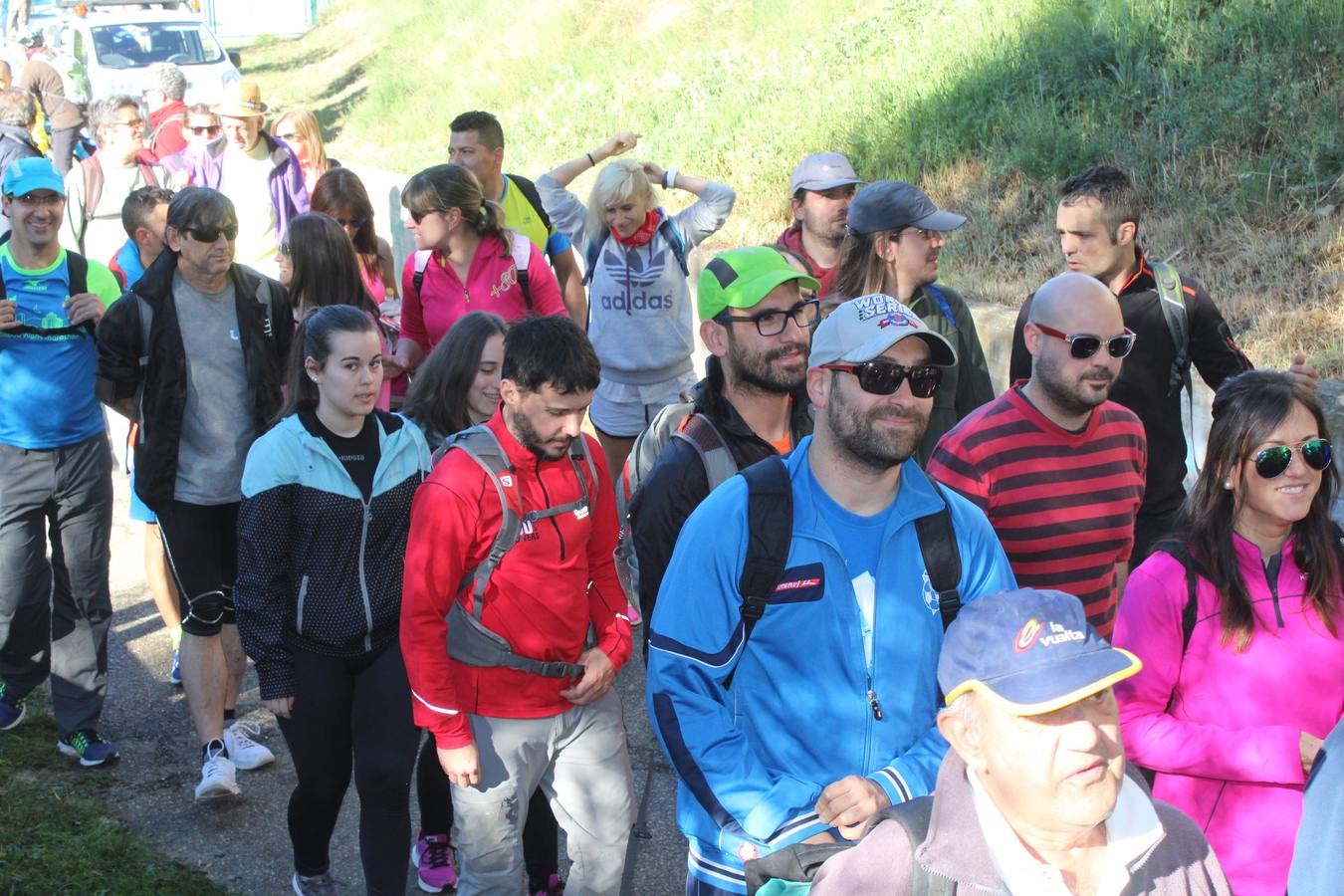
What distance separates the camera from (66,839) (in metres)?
5.27

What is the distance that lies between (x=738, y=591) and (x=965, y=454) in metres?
1.47

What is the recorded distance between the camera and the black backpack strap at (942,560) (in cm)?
313

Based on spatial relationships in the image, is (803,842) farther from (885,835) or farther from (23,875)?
(23,875)

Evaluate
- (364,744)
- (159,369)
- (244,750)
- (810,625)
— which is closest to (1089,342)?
(810,625)

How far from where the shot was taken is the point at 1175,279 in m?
5.43

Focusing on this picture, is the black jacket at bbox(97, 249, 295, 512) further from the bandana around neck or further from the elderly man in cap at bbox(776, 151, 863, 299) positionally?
the elderly man in cap at bbox(776, 151, 863, 299)

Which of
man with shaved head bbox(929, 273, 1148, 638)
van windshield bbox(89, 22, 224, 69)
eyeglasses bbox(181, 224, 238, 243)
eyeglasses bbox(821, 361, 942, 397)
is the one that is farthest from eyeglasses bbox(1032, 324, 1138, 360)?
van windshield bbox(89, 22, 224, 69)

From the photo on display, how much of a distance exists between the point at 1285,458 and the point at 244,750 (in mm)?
4139

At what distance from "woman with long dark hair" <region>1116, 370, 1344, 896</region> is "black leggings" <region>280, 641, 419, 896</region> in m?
2.22

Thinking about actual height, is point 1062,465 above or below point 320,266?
below

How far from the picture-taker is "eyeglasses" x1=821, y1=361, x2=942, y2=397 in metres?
3.20

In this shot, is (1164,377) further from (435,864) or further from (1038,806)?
(1038,806)

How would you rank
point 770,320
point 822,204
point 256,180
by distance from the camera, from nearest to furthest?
point 770,320, point 822,204, point 256,180

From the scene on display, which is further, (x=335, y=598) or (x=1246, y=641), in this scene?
(x=335, y=598)
